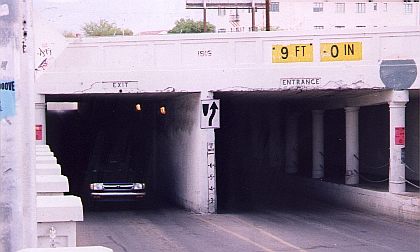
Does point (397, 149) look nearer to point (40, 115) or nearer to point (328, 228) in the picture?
point (328, 228)

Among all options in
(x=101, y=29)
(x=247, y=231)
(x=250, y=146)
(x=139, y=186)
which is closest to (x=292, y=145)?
(x=250, y=146)

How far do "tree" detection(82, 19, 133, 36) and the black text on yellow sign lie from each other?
206 feet

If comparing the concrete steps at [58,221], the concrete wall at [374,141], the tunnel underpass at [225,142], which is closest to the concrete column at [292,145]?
the tunnel underpass at [225,142]

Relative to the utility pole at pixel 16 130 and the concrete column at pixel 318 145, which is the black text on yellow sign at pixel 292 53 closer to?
the concrete column at pixel 318 145

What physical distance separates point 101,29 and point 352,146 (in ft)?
209

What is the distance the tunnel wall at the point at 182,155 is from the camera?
20.7 metres

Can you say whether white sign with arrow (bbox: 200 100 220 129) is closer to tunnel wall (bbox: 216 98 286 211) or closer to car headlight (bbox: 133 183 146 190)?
car headlight (bbox: 133 183 146 190)

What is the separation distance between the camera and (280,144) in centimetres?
3600

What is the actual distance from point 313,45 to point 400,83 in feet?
8.06

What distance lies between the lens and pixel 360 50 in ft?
66.3

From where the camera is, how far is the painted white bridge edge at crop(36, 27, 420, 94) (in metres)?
20.2

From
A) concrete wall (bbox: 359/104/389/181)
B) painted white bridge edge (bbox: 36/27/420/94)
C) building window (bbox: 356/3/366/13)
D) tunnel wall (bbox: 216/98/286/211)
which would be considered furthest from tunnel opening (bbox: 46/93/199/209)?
building window (bbox: 356/3/366/13)

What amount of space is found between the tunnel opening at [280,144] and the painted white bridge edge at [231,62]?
868 mm

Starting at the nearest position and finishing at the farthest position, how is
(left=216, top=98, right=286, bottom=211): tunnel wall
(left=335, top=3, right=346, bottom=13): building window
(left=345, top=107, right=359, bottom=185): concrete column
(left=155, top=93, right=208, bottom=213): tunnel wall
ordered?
(left=155, top=93, right=208, bottom=213): tunnel wall
(left=345, top=107, right=359, bottom=185): concrete column
(left=216, top=98, right=286, bottom=211): tunnel wall
(left=335, top=3, right=346, bottom=13): building window
